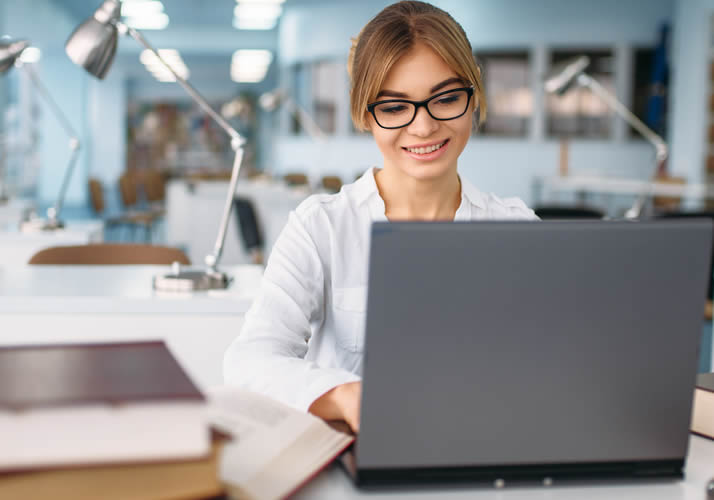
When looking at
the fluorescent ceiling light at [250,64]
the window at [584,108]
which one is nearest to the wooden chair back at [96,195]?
the window at [584,108]

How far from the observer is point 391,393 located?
626 millimetres

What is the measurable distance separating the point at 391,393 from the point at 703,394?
1.53 feet

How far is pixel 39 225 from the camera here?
3.30 m

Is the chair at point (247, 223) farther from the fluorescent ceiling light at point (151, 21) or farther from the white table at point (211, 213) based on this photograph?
the fluorescent ceiling light at point (151, 21)

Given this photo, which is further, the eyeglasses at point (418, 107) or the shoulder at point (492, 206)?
the shoulder at point (492, 206)

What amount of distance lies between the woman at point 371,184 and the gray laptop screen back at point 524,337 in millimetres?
396

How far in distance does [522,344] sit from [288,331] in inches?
19.4

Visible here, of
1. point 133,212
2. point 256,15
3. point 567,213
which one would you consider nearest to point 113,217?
point 133,212

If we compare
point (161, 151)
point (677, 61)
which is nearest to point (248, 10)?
point (677, 61)

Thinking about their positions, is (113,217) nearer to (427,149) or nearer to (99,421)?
(427,149)

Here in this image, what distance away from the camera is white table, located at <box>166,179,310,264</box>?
5.80 m

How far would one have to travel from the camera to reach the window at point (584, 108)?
10.1 meters

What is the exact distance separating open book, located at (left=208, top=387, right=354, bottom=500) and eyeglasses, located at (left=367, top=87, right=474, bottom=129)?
49 centimetres

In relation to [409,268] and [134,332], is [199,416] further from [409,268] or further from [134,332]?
[134,332]
